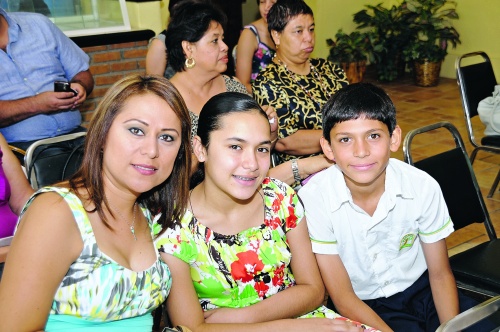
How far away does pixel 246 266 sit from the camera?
192 centimetres

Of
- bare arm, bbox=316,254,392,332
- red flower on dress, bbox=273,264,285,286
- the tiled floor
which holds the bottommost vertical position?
the tiled floor

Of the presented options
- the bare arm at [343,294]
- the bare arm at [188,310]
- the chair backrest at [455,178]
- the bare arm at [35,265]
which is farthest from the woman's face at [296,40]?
the bare arm at [35,265]

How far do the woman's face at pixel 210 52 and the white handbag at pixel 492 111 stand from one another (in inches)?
70.3

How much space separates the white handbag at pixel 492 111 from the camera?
390 centimetres

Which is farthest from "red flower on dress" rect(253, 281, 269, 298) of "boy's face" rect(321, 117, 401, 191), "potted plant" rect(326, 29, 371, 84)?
"potted plant" rect(326, 29, 371, 84)

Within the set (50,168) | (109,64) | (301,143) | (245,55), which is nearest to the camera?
(50,168)

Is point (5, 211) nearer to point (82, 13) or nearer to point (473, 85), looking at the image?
point (473, 85)

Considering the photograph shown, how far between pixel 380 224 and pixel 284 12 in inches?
60.9

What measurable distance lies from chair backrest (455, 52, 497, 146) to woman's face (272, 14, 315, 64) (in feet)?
3.75

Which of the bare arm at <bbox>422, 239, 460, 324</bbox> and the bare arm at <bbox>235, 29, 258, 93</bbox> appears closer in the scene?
the bare arm at <bbox>422, 239, 460, 324</bbox>

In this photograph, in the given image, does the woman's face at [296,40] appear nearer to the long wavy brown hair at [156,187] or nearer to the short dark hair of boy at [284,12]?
the short dark hair of boy at [284,12]

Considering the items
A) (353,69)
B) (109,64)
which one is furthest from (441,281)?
(353,69)

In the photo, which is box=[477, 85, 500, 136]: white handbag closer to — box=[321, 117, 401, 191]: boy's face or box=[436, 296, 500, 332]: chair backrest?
box=[321, 117, 401, 191]: boy's face

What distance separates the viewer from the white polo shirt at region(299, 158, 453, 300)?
2137 mm
